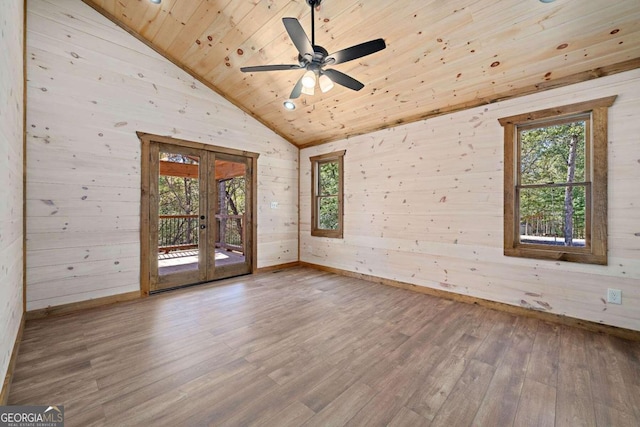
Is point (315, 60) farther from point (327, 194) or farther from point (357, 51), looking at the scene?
point (327, 194)

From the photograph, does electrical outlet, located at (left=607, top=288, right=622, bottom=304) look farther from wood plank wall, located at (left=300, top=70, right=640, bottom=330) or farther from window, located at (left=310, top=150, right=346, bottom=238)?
window, located at (left=310, top=150, right=346, bottom=238)

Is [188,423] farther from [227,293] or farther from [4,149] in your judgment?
[227,293]

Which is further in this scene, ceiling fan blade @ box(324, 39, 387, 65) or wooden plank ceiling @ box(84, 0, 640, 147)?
wooden plank ceiling @ box(84, 0, 640, 147)

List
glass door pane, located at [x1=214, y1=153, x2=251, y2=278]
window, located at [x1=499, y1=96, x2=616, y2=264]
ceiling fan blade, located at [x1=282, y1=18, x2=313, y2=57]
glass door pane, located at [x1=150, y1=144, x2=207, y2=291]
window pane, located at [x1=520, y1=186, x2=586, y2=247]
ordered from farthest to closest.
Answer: glass door pane, located at [x1=214, y1=153, x2=251, y2=278]
glass door pane, located at [x1=150, y1=144, x2=207, y2=291]
window pane, located at [x1=520, y1=186, x2=586, y2=247]
window, located at [x1=499, y1=96, x2=616, y2=264]
ceiling fan blade, located at [x1=282, y1=18, x2=313, y2=57]

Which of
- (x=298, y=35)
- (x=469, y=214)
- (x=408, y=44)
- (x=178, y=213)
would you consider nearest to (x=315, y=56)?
(x=298, y=35)

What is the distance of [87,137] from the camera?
3.30 m

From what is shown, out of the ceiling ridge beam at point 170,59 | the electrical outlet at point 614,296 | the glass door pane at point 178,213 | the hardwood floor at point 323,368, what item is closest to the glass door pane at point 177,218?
the glass door pane at point 178,213

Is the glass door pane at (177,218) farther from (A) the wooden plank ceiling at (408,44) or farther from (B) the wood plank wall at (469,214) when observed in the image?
(B) the wood plank wall at (469,214)

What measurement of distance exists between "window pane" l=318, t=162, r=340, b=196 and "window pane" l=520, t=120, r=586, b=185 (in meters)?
2.94

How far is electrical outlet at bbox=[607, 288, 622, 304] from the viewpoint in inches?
104

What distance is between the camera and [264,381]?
1.91 m

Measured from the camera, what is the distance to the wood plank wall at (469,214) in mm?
2627

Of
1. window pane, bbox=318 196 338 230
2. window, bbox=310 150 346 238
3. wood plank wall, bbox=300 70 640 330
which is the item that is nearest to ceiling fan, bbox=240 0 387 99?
wood plank wall, bbox=300 70 640 330

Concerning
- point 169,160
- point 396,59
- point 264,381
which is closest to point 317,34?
point 396,59
